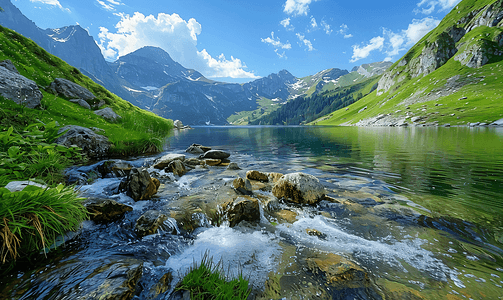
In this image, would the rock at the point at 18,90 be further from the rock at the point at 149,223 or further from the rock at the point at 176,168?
the rock at the point at 149,223

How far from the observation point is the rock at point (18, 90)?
51.9ft

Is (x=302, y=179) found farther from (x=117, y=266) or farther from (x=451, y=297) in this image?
(x=117, y=266)

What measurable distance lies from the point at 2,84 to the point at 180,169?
16195 mm

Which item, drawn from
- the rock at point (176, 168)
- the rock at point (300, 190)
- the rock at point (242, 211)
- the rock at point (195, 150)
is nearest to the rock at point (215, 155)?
the rock at point (195, 150)

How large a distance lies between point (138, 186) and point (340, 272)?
443 inches

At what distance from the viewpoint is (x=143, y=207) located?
33.0ft

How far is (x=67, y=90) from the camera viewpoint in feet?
95.8

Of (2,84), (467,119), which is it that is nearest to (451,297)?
(2,84)

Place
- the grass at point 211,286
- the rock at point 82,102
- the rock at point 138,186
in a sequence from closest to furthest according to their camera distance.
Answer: the grass at point 211,286 < the rock at point 138,186 < the rock at point 82,102

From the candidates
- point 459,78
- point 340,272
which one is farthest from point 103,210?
point 459,78

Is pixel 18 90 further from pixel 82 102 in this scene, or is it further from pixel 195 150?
pixel 195 150

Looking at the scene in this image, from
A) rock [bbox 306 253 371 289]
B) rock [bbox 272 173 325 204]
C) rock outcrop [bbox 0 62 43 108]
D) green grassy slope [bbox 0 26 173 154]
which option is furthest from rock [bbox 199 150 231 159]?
rock [bbox 306 253 371 289]

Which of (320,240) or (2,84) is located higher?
(2,84)

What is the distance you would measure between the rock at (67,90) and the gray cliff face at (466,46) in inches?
9438
